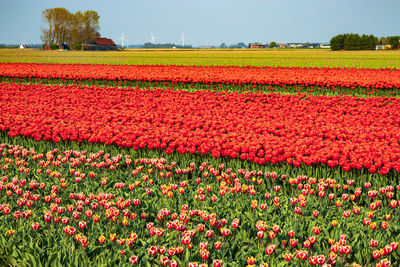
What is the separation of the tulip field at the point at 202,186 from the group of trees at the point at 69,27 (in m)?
100

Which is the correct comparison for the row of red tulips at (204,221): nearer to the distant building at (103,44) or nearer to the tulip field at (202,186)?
the tulip field at (202,186)

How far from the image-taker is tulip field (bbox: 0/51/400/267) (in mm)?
3764

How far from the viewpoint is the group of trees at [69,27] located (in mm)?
102812

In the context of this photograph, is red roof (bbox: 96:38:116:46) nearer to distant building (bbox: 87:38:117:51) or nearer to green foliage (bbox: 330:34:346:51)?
distant building (bbox: 87:38:117:51)

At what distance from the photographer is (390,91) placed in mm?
16391

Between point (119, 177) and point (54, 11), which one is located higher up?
point (54, 11)

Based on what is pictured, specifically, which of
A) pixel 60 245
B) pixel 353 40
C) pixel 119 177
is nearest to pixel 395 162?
pixel 119 177

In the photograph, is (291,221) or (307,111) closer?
(291,221)

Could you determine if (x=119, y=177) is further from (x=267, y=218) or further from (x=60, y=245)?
(x=267, y=218)

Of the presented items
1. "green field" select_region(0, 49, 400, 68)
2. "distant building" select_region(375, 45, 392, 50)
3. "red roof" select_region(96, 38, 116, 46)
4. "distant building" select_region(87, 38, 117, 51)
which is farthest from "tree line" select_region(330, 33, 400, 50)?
"red roof" select_region(96, 38, 116, 46)

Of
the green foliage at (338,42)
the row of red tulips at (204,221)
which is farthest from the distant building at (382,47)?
the row of red tulips at (204,221)

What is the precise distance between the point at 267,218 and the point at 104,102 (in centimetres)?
921

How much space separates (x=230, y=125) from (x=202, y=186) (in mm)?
3126

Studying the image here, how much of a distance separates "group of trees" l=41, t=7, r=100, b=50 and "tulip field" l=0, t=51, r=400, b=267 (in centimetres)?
10024
